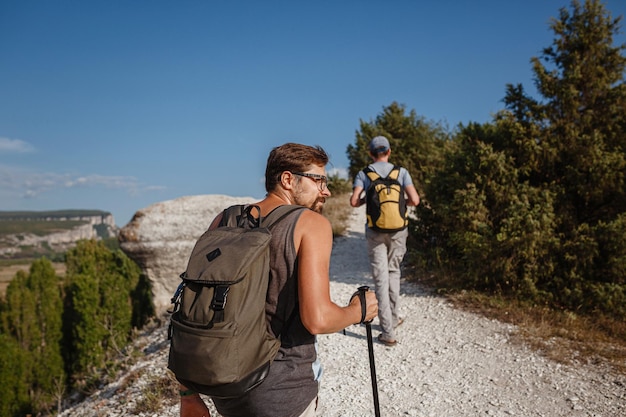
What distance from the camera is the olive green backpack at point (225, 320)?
4.83ft

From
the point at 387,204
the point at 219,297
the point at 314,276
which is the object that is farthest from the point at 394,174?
the point at 219,297

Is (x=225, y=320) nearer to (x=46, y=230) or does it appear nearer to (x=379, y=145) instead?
(x=379, y=145)

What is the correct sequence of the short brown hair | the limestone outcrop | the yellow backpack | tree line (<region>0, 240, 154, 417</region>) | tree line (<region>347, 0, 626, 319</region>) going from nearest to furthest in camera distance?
the short brown hair < the yellow backpack < tree line (<region>347, 0, 626, 319</region>) < the limestone outcrop < tree line (<region>0, 240, 154, 417</region>)

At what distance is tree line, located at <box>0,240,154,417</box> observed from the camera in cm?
1581

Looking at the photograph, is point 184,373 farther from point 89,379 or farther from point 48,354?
point 48,354

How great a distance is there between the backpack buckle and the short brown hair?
56 cm

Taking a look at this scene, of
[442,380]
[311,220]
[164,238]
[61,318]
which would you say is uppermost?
[311,220]

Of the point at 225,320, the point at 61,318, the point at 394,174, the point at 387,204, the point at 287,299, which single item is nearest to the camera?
the point at 225,320

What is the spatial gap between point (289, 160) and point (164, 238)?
882cm

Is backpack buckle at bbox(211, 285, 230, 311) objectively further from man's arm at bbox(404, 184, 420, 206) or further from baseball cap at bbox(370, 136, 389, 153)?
baseball cap at bbox(370, 136, 389, 153)

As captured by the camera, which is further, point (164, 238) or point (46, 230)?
point (46, 230)

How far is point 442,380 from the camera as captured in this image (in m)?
4.55

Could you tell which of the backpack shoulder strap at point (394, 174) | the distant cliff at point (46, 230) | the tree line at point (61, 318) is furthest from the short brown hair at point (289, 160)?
the distant cliff at point (46, 230)

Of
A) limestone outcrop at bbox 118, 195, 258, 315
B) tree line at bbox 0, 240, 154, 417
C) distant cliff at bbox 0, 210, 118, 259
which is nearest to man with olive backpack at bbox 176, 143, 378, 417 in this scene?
limestone outcrop at bbox 118, 195, 258, 315
